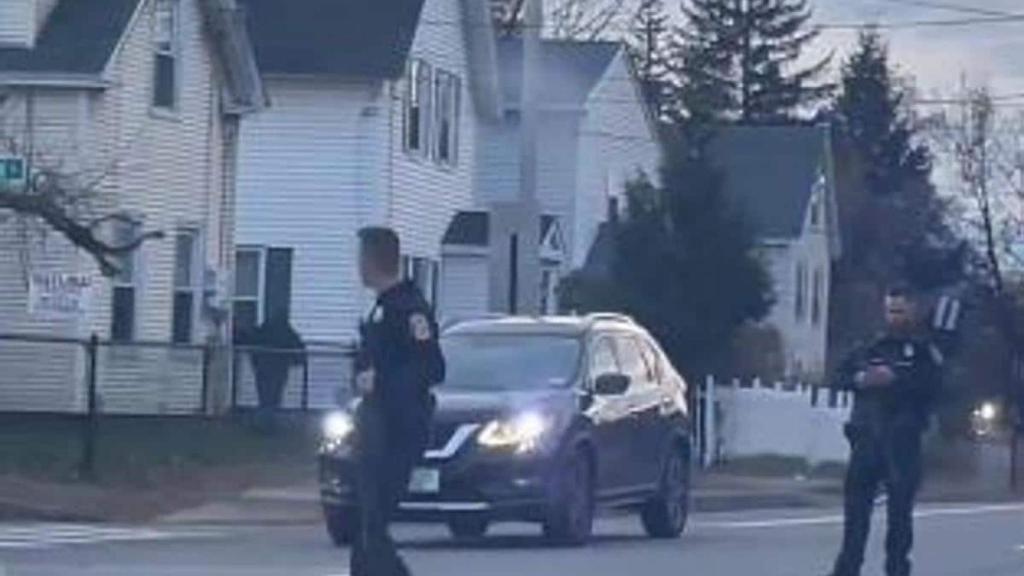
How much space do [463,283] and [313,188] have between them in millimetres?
4971

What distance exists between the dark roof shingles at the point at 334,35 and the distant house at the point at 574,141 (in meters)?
7.71

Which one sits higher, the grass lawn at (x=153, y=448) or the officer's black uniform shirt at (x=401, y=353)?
the officer's black uniform shirt at (x=401, y=353)

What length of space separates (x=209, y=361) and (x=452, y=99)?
13301 mm

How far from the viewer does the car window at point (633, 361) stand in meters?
26.5

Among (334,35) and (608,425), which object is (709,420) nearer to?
(334,35)

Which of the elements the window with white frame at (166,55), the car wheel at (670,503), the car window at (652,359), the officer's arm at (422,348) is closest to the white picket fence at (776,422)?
the window with white frame at (166,55)

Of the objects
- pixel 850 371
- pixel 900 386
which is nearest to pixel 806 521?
pixel 850 371

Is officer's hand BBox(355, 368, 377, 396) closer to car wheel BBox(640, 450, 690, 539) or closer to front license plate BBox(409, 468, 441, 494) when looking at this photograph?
front license plate BBox(409, 468, 441, 494)

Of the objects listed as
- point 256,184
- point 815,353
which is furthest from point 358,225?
point 815,353

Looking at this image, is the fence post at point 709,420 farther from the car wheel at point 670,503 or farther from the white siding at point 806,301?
the car wheel at point 670,503

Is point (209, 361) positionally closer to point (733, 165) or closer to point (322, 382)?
point (322, 382)

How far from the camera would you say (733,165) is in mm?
80875

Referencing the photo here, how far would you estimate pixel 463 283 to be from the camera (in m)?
57.5

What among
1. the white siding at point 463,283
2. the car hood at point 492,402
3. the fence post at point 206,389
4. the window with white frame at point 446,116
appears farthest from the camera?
the white siding at point 463,283
